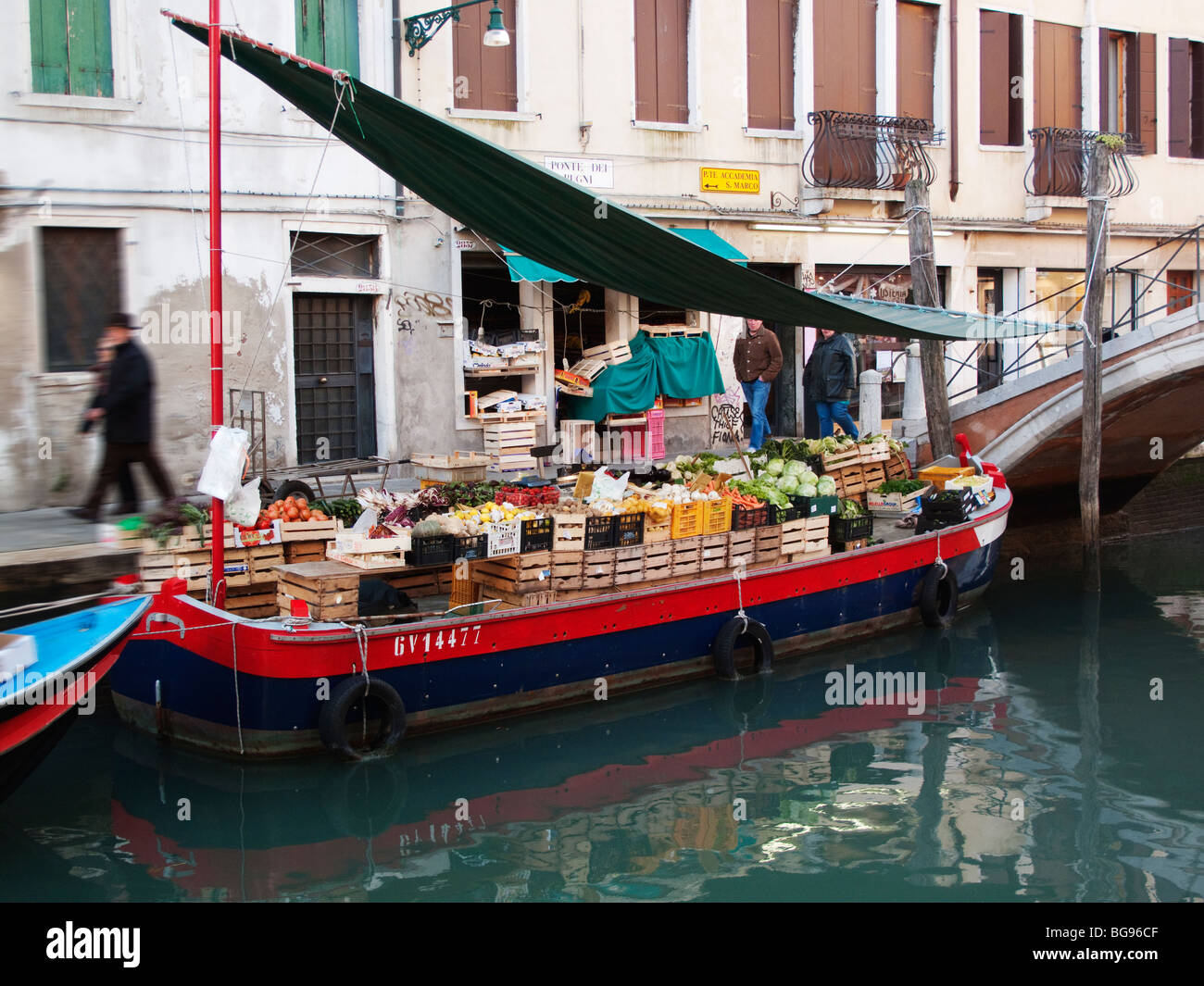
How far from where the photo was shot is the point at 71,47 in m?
13.8

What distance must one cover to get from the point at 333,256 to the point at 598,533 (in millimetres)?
7057

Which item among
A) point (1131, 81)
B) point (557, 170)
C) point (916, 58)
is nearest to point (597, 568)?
point (557, 170)

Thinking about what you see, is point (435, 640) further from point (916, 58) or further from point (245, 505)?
point (916, 58)

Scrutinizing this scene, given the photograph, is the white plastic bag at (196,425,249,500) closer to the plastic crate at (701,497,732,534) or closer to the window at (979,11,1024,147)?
the plastic crate at (701,497,732,534)

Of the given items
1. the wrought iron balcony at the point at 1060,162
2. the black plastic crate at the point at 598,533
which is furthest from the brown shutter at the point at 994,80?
the black plastic crate at the point at 598,533

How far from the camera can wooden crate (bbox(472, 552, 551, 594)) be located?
31.9ft

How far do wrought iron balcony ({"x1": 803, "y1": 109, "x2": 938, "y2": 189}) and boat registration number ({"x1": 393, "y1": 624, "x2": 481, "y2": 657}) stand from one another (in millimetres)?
11512

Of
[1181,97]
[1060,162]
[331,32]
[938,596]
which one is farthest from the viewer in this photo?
[1181,97]

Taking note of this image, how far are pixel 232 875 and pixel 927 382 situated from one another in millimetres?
10594

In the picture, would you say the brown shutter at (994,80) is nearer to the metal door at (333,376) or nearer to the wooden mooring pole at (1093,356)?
the wooden mooring pole at (1093,356)

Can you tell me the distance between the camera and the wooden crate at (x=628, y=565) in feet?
33.3

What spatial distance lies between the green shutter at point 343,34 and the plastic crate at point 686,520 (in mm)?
7695

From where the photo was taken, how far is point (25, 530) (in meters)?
5.84

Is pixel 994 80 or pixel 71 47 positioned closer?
pixel 71 47
